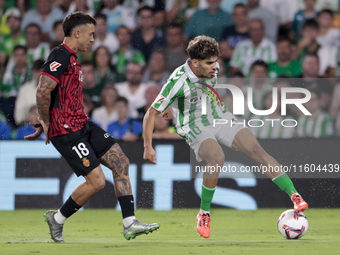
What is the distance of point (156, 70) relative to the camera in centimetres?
774

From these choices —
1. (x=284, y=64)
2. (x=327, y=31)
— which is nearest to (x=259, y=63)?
(x=284, y=64)

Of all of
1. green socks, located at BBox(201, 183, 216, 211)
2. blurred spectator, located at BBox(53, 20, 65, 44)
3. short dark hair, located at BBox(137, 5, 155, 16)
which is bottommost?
green socks, located at BBox(201, 183, 216, 211)

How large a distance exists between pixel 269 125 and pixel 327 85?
3.29 feet

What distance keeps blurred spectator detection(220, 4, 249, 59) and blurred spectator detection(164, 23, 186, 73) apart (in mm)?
604

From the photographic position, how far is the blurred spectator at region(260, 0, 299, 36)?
8.09 metres

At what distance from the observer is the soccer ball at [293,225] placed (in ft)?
14.3

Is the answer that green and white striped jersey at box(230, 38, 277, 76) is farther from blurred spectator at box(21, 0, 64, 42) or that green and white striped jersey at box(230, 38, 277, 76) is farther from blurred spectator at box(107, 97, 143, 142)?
blurred spectator at box(21, 0, 64, 42)

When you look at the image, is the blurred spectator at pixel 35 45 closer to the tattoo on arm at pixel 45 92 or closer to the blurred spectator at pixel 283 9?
the blurred spectator at pixel 283 9

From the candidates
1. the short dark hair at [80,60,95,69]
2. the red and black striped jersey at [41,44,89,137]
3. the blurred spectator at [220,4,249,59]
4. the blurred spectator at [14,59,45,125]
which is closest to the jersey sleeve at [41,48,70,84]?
the red and black striped jersey at [41,44,89,137]

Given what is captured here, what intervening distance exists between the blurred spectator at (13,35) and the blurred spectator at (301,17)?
13.5 ft

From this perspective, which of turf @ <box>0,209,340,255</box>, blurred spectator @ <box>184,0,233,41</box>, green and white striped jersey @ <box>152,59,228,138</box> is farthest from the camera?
blurred spectator @ <box>184,0,233,41</box>

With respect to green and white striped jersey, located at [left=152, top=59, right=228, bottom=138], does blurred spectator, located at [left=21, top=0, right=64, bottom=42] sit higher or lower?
higher

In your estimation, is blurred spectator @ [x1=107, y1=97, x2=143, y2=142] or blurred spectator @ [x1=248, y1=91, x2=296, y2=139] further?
blurred spectator @ [x1=107, y1=97, x2=143, y2=142]

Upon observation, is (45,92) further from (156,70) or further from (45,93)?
(156,70)
